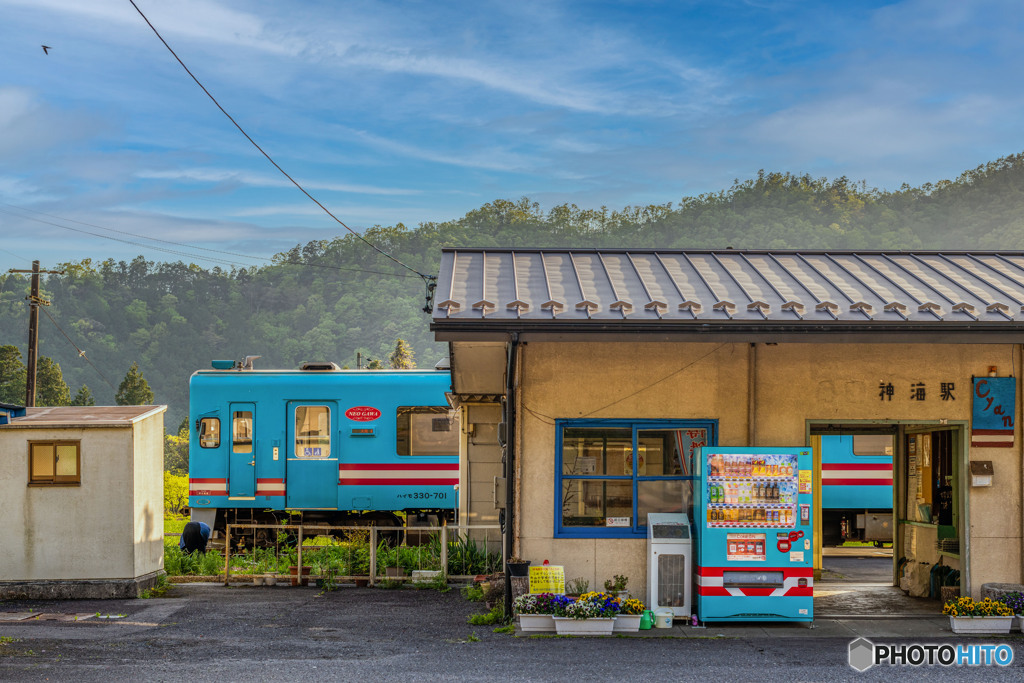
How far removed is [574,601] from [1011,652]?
3.95 meters

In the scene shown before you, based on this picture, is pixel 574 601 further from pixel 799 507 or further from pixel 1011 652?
pixel 1011 652

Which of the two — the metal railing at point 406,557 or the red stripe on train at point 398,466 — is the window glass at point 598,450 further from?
the red stripe on train at point 398,466

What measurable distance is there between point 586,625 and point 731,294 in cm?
371

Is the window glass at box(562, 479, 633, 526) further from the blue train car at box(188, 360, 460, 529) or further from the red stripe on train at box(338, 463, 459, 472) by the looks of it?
the red stripe on train at box(338, 463, 459, 472)

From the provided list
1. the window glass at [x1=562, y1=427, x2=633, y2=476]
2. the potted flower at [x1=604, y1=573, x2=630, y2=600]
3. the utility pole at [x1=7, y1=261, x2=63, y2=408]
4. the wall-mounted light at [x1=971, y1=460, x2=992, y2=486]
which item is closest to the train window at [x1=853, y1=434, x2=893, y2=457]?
the wall-mounted light at [x1=971, y1=460, x2=992, y2=486]

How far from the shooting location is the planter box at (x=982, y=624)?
884 centimetres

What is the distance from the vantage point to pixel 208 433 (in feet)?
53.5

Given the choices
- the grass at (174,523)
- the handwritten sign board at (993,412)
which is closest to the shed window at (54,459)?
the grass at (174,523)

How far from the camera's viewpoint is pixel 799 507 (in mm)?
9148

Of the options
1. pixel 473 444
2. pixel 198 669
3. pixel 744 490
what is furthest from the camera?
pixel 473 444

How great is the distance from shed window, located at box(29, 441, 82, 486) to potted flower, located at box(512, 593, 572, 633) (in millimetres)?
6439

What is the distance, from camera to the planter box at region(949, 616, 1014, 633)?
884 cm

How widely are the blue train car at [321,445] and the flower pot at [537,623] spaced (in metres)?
7.31

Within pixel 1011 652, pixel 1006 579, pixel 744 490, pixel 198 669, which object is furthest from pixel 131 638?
pixel 1006 579
